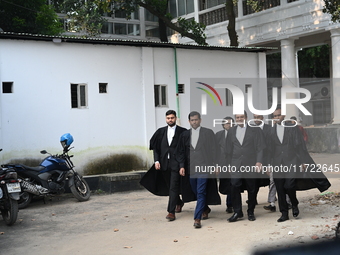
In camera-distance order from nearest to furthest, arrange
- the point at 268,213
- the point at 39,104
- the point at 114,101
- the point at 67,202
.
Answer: the point at 268,213, the point at 67,202, the point at 39,104, the point at 114,101

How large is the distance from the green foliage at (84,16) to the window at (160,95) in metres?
11.5

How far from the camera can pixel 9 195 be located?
27.5ft

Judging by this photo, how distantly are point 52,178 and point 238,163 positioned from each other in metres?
4.41

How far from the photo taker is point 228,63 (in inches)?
588

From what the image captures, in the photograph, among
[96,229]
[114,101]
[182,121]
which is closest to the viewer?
[96,229]

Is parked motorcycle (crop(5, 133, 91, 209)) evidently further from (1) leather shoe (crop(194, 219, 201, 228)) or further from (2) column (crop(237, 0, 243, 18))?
(2) column (crop(237, 0, 243, 18))

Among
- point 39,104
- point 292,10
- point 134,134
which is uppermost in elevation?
point 292,10

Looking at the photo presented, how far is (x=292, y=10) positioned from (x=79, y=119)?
11966mm

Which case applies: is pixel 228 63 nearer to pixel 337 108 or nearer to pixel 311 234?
pixel 337 108

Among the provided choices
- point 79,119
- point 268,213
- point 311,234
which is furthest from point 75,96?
point 311,234

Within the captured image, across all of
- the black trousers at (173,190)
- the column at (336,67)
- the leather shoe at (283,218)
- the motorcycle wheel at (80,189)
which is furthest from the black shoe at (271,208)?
the column at (336,67)

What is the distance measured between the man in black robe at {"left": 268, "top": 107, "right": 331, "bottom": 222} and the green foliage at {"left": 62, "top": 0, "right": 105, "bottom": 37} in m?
17.4

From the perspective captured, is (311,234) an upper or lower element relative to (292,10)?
lower

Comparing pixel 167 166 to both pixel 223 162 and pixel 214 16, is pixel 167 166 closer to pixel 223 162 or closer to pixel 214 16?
pixel 223 162
